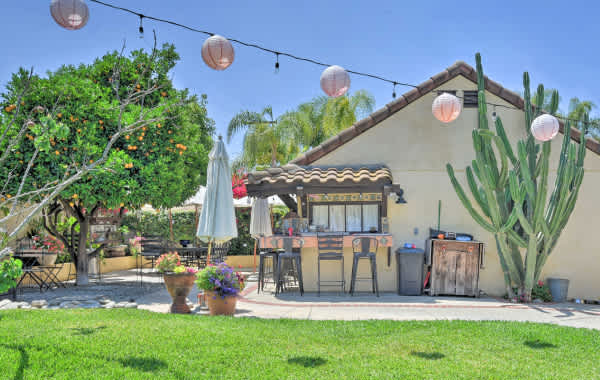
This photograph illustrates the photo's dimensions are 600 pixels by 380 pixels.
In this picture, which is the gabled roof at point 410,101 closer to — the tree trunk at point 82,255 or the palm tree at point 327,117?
the tree trunk at point 82,255

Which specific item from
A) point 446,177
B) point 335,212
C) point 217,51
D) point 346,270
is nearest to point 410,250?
point 346,270

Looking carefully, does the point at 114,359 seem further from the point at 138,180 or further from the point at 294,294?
the point at 138,180

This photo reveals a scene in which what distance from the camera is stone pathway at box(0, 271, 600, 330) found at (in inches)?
301

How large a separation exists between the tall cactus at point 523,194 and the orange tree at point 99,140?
6201mm

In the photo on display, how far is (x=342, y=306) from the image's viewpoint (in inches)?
338

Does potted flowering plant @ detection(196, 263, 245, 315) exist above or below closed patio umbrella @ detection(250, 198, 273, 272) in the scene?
below

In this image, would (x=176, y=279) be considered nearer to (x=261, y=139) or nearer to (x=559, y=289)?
(x=559, y=289)

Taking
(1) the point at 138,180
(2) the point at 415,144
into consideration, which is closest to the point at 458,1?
(2) the point at 415,144

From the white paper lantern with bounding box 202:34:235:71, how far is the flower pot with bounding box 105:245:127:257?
36.2 ft

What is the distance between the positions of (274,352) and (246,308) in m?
3.15

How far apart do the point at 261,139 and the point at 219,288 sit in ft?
46.9

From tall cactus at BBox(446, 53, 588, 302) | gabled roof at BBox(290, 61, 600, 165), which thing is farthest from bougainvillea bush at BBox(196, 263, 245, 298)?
tall cactus at BBox(446, 53, 588, 302)

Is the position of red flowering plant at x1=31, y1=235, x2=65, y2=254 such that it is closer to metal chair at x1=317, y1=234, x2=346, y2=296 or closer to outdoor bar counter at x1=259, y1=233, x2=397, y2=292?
outdoor bar counter at x1=259, y1=233, x2=397, y2=292

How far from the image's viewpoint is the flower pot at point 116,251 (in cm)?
1612
